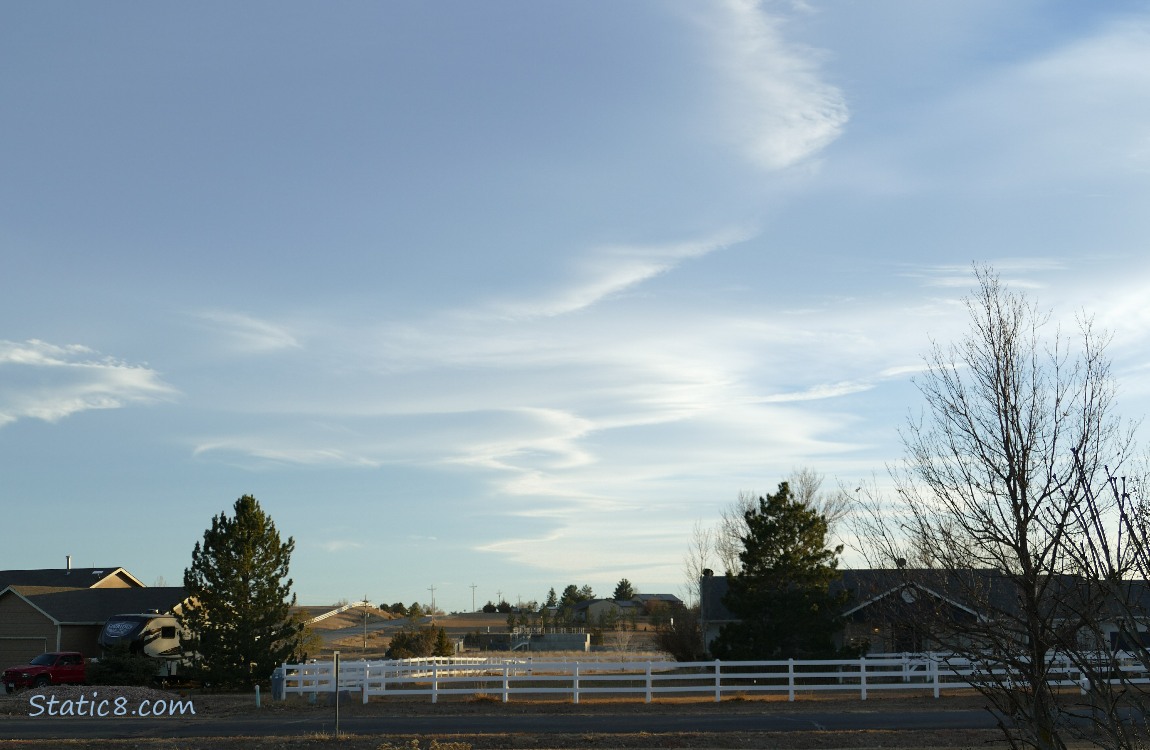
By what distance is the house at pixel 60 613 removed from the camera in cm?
4856

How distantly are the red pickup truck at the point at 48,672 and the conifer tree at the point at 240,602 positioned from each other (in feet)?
16.9

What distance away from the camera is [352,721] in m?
27.4

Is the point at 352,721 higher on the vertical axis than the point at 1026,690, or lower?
lower

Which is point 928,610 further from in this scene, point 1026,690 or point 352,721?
point 352,721

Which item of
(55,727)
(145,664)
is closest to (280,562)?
(145,664)

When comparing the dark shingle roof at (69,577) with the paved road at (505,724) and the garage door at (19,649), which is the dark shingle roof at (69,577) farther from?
the paved road at (505,724)

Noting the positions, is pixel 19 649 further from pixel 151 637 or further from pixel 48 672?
pixel 48 672

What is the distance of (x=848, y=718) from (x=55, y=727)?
2160 cm

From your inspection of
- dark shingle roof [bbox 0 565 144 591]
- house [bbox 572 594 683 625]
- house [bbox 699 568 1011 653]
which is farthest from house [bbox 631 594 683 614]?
house [bbox 699 568 1011 653]

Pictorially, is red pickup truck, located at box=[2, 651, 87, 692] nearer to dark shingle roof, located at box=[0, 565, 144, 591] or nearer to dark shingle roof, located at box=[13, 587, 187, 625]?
dark shingle roof, located at box=[13, 587, 187, 625]

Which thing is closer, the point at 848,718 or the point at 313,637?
the point at 848,718

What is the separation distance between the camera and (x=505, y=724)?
86.5 ft

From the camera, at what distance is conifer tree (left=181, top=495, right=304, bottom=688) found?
39.0m

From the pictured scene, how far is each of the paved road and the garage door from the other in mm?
21511
